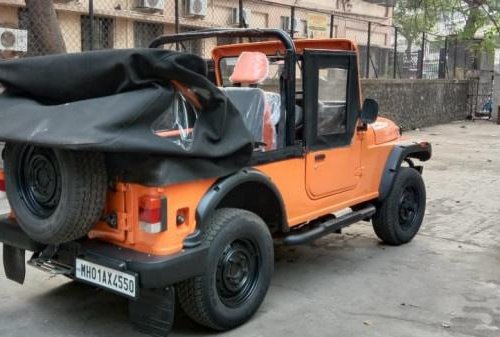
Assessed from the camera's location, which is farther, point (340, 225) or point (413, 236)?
point (413, 236)

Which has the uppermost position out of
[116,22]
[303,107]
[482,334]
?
[116,22]

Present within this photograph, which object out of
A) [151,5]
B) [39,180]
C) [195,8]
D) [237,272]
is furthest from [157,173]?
[195,8]

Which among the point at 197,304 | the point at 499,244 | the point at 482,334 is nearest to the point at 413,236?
the point at 499,244

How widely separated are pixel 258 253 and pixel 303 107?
122 centimetres

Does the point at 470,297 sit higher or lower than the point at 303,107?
lower

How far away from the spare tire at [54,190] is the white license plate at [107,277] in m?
0.21

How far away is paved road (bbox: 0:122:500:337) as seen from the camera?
410 centimetres

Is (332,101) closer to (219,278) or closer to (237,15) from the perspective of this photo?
(219,278)

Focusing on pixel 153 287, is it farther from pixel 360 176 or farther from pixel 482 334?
pixel 360 176

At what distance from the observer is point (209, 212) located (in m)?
3.71

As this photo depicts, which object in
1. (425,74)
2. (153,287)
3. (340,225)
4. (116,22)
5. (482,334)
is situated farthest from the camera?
(425,74)

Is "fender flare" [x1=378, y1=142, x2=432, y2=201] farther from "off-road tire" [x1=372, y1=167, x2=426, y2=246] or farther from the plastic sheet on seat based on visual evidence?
the plastic sheet on seat

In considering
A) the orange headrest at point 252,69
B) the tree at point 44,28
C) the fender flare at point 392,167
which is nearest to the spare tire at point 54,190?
the orange headrest at point 252,69

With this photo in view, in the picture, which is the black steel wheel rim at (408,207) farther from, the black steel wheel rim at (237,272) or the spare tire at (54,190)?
the spare tire at (54,190)
